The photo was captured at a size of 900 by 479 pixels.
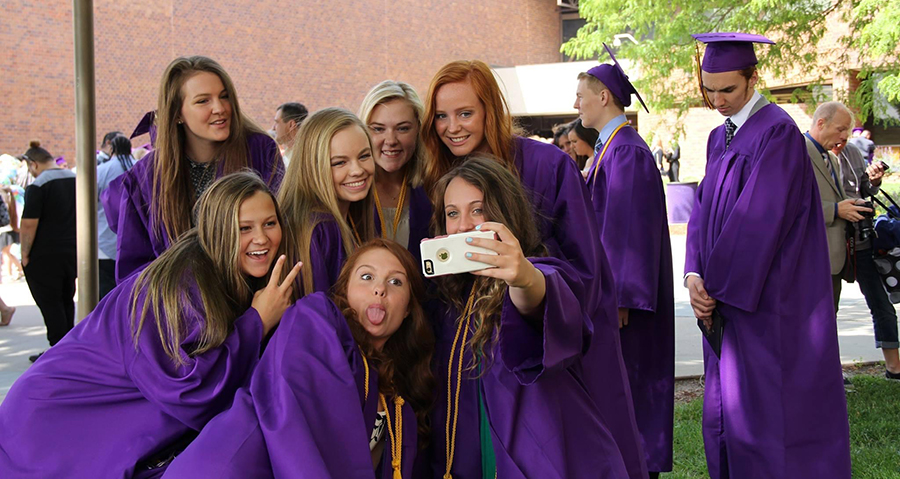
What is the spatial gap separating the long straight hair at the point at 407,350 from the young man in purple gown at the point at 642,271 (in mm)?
1547

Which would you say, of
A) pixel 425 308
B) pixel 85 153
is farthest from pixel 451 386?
pixel 85 153

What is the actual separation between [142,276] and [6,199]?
992 centimetres

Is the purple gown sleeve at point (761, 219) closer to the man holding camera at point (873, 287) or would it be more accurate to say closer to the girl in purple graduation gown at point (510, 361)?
the girl in purple graduation gown at point (510, 361)

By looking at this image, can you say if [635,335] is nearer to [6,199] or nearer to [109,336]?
[109,336]

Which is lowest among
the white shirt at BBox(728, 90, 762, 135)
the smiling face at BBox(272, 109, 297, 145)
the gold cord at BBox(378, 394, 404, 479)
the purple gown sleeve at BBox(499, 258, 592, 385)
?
the gold cord at BBox(378, 394, 404, 479)

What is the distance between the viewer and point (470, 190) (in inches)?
106

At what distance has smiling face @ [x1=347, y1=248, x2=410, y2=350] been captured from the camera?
270 cm

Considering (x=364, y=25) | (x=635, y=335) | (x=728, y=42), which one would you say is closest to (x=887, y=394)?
(x=635, y=335)

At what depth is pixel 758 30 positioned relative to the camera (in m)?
8.28

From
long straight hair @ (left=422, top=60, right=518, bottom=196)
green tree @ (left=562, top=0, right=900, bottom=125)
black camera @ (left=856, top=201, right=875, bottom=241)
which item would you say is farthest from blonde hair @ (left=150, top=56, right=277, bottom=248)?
green tree @ (left=562, top=0, right=900, bottom=125)

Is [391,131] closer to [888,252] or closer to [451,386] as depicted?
[451,386]

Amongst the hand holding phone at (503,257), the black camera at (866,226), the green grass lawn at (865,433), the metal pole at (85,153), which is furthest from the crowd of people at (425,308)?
the black camera at (866,226)

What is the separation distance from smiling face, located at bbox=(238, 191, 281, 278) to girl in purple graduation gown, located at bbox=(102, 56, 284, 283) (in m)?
0.56

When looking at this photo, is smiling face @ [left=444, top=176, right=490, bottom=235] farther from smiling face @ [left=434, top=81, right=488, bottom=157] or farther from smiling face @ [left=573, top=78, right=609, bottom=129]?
smiling face @ [left=573, top=78, right=609, bottom=129]
